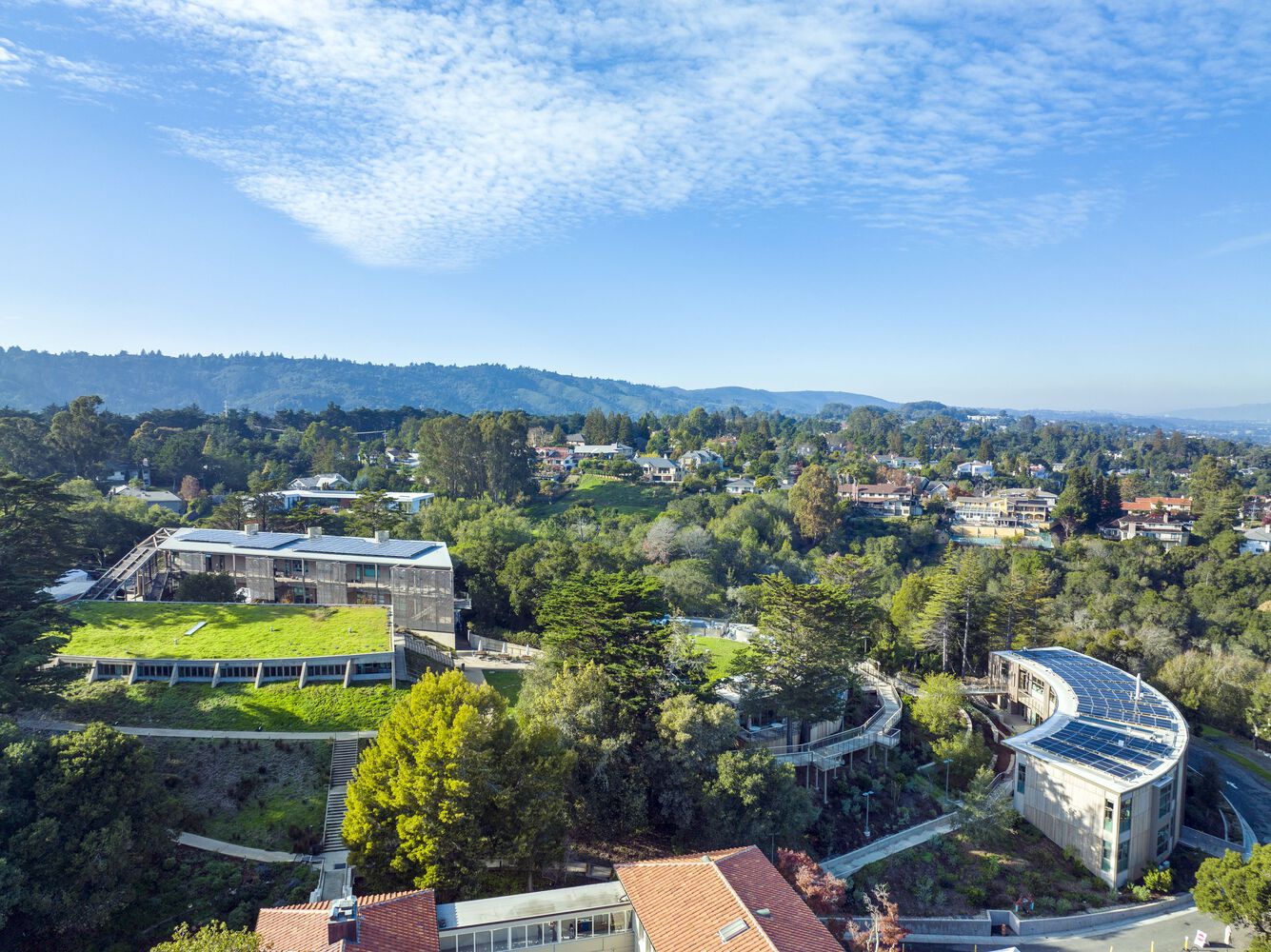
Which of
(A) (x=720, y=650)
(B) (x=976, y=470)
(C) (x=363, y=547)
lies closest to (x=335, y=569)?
(C) (x=363, y=547)

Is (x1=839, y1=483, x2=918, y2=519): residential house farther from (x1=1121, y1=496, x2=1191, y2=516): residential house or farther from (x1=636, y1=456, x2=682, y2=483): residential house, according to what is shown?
(x1=1121, y1=496, x2=1191, y2=516): residential house

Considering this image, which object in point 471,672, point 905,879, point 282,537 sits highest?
point 282,537

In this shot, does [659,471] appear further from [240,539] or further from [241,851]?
[241,851]

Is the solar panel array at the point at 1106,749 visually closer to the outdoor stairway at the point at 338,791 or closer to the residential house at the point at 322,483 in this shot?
the outdoor stairway at the point at 338,791

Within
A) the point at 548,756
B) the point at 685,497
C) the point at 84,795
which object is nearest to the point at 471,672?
the point at 548,756

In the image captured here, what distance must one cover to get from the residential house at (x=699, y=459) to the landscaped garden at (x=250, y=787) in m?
75.1

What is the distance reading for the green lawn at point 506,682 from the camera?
104ft

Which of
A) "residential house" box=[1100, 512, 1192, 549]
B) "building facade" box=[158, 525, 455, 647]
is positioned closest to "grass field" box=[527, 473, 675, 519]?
"building facade" box=[158, 525, 455, 647]

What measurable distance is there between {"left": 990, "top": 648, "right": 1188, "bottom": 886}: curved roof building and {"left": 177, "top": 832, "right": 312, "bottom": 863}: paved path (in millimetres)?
26888

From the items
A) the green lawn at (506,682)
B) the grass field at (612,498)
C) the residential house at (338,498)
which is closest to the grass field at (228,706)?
the green lawn at (506,682)

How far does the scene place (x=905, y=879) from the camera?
25.6 metres

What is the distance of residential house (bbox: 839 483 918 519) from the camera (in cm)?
8819

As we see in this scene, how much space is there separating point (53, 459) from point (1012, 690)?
3093 inches

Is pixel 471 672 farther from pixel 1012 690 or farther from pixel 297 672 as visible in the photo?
pixel 1012 690
